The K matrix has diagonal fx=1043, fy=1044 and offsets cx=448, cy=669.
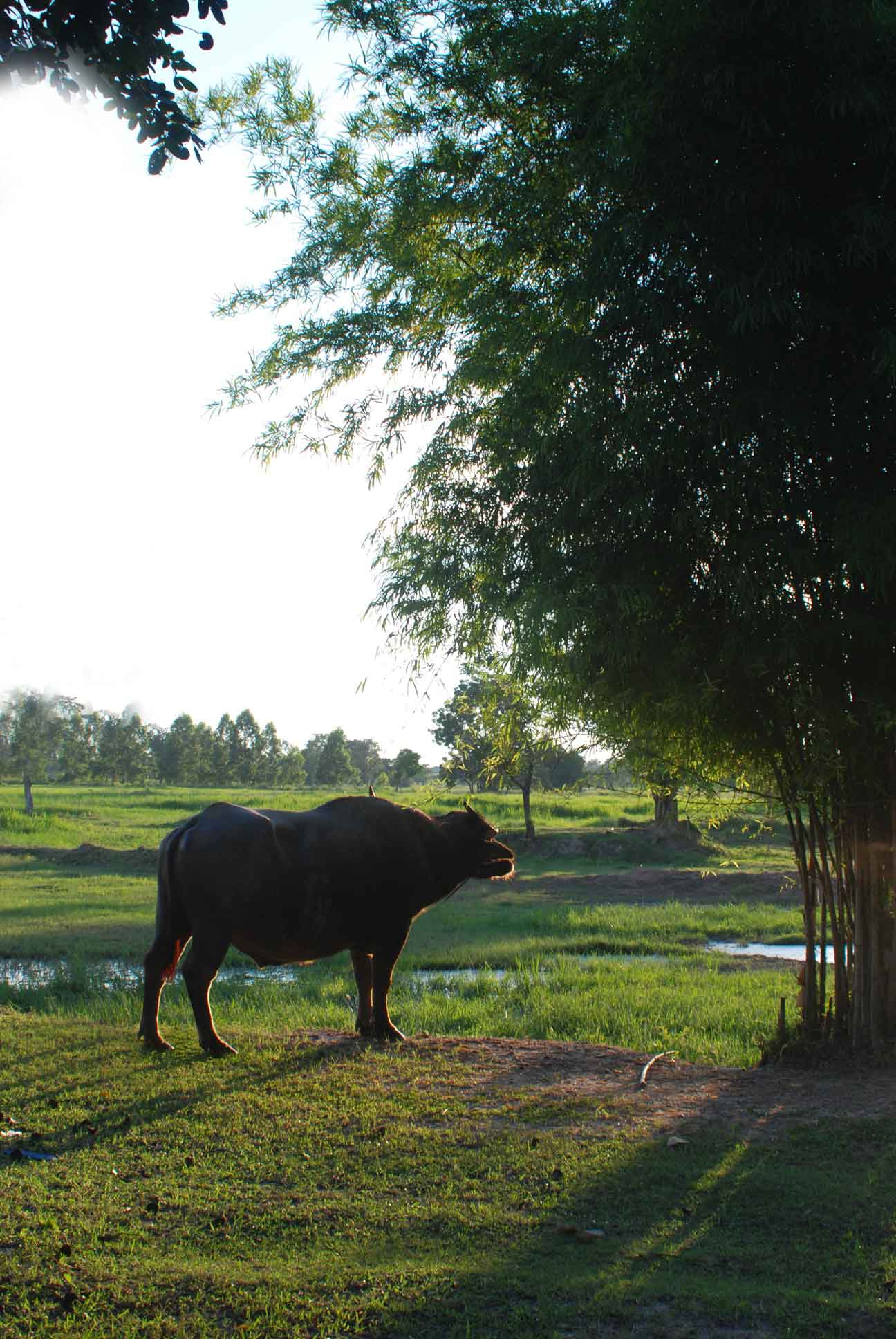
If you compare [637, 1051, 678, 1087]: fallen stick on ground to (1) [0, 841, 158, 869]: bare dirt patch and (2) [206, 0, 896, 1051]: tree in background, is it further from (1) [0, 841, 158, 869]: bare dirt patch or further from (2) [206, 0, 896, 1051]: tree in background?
(1) [0, 841, 158, 869]: bare dirt patch

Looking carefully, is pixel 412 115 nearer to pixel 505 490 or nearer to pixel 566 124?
pixel 566 124

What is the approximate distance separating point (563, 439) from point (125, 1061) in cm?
432

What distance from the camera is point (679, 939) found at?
13391mm

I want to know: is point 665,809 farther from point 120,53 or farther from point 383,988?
point 120,53

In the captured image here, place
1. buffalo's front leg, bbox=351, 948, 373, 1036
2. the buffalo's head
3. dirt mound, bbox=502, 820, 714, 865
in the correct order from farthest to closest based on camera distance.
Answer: dirt mound, bbox=502, 820, 714, 865 → the buffalo's head → buffalo's front leg, bbox=351, 948, 373, 1036

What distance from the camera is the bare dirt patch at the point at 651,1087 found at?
16.6ft

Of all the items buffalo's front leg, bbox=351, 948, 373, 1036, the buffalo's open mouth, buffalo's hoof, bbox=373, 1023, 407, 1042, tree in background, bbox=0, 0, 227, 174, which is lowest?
buffalo's hoof, bbox=373, 1023, 407, 1042

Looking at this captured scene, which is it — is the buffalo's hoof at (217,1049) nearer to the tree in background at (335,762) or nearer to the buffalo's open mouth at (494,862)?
the buffalo's open mouth at (494,862)

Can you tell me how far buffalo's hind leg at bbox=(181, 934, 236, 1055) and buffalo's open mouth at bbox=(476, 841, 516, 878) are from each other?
189 centimetres

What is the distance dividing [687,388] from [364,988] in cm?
429

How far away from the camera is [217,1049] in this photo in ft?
20.2

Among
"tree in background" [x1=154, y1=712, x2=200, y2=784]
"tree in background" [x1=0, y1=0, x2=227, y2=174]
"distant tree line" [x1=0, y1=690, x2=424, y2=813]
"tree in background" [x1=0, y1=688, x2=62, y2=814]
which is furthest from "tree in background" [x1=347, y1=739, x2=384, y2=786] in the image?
"tree in background" [x1=0, y1=0, x2=227, y2=174]

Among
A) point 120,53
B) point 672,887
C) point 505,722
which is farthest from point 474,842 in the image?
point 672,887

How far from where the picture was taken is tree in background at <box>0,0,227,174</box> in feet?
12.1
